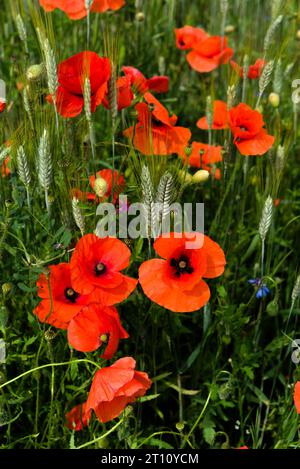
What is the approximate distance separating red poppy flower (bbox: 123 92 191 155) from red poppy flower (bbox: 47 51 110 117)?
0.32ft

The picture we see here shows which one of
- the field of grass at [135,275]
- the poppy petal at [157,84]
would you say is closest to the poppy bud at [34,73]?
the field of grass at [135,275]

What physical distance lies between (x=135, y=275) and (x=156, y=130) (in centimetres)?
38

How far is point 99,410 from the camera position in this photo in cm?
124

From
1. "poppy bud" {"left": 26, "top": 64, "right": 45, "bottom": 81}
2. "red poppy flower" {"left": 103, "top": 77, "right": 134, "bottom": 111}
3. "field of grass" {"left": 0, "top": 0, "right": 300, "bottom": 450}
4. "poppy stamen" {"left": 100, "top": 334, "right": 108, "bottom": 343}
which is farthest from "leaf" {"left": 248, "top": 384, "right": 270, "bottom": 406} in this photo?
"poppy bud" {"left": 26, "top": 64, "right": 45, "bottom": 81}

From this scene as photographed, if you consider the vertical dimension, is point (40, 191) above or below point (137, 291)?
above

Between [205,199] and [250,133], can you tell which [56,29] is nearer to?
[205,199]

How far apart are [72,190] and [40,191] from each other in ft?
0.92

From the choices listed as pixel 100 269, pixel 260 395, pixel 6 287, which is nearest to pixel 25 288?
pixel 6 287

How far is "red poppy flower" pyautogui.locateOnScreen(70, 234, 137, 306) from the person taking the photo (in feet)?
4.02

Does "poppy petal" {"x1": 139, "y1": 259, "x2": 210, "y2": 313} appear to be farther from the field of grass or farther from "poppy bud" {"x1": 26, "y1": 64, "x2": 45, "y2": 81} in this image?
"poppy bud" {"x1": 26, "y1": 64, "x2": 45, "y2": 81}

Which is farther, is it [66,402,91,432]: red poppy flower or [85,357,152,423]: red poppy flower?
[66,402,91,432]: red poppy flower

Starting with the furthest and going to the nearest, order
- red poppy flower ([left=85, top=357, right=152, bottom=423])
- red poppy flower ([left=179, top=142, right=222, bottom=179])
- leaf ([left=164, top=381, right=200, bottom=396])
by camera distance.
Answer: red poppy flower ([left=179, top=142, right=222, bottom=179]) < leaf ([left=164, top=381, right=200, bottom=396]) < red poppy flower ([left=85, top=357, right=152, bottom=423])

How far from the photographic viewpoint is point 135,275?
1.65 m
